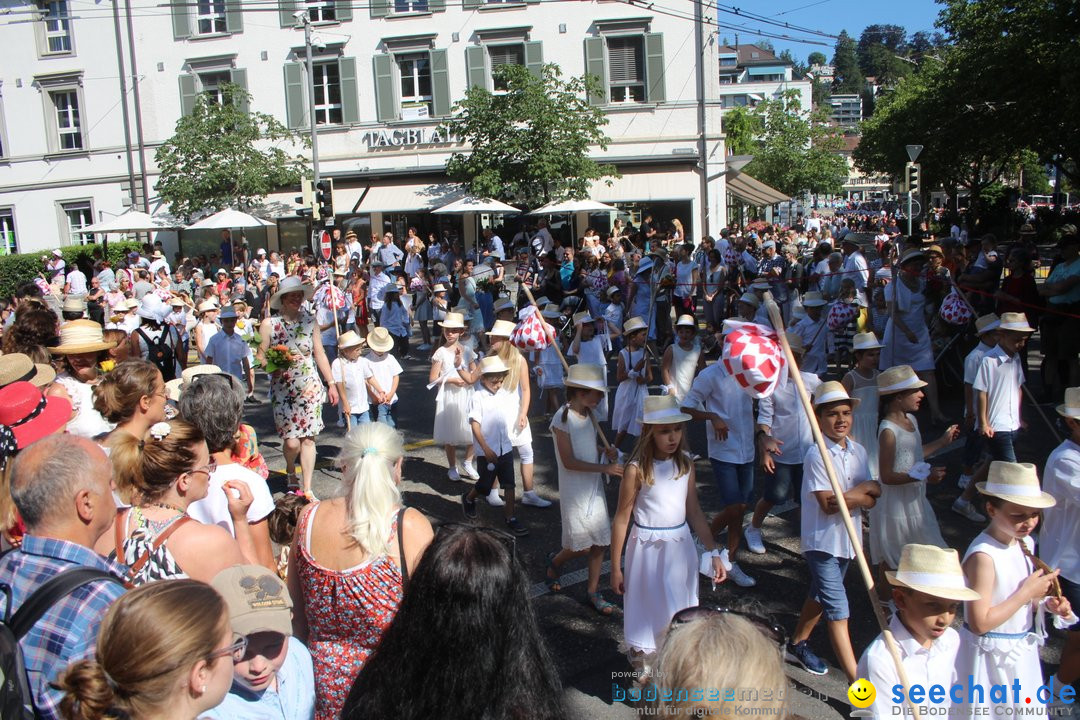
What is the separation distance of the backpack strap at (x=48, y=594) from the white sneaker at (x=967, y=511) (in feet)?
20.0

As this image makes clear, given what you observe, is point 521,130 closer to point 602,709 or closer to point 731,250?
point 731,250

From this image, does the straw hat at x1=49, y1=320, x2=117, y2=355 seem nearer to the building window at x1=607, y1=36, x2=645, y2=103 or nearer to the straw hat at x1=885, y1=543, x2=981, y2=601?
the straw hat at x1=885, y1=543, x2=981, y2=601

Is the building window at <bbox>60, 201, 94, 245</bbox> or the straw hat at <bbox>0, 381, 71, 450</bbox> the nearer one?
the straw hat at <bbox>0, 381, 71, 450</bbox>

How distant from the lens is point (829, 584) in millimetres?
4449

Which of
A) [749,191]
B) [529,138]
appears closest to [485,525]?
[529,138]

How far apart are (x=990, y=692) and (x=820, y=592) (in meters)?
1.08

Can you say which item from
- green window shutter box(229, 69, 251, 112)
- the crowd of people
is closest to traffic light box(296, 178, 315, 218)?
the crowd of people

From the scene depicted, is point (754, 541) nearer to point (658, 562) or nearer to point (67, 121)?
point (658, 562)

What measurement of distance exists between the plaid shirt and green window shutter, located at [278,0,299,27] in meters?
28.7

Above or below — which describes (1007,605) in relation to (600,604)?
above

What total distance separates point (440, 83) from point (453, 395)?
2195 cm

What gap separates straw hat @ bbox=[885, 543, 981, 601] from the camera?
316 cm

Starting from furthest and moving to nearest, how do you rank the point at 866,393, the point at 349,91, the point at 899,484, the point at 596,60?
the point at 349,91, the point at 596,60, the point at 866,393, the point at 899,484

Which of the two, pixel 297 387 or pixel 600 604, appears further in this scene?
pixel 297 387
